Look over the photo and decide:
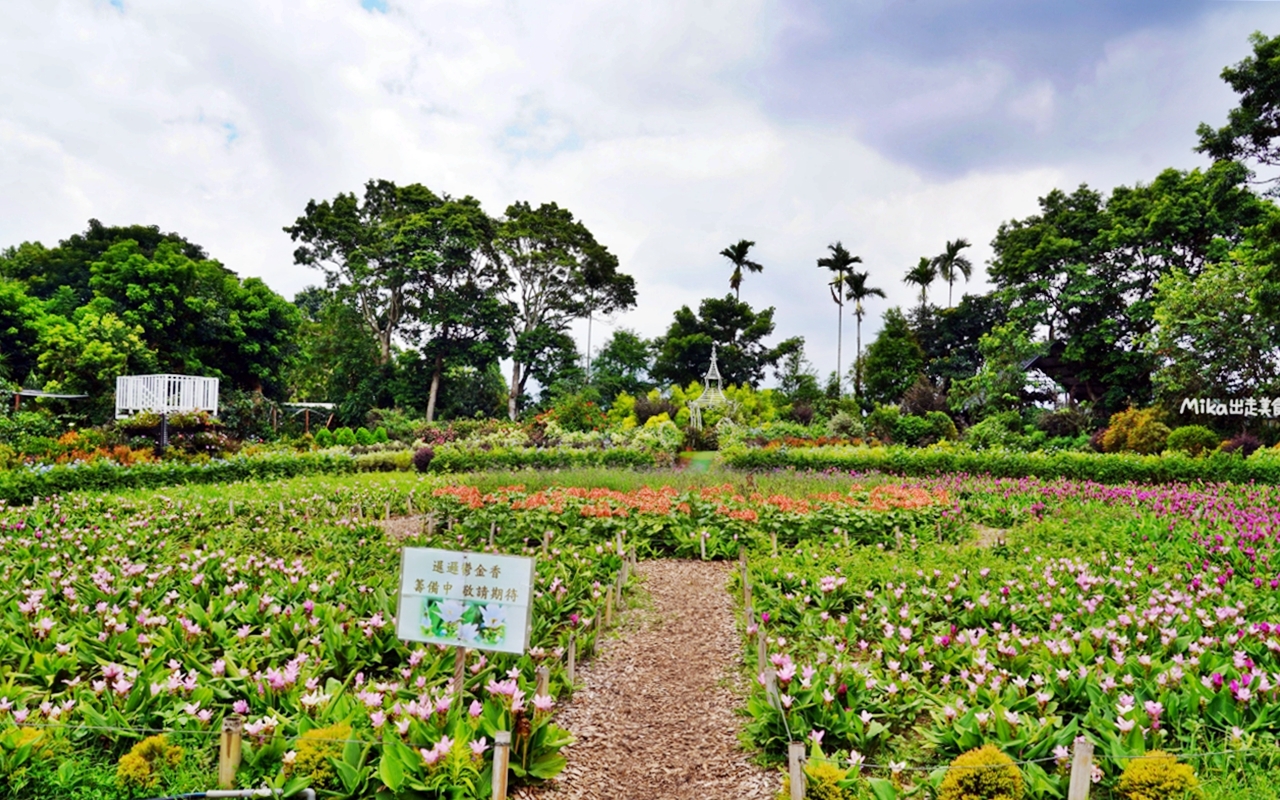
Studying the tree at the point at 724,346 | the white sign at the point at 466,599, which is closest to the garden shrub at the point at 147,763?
the white sign at the point at 466,599

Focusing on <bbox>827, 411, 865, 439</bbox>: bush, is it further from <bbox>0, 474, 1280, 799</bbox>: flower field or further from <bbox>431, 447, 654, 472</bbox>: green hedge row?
<bbox>0, 474, 1280, 799</bbox>: flower field

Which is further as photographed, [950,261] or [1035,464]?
[950,261]

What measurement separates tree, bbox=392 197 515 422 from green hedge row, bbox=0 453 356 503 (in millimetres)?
13568

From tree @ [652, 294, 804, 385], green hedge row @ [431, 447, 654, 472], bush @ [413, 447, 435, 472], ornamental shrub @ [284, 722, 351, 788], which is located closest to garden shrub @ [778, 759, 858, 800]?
ornamental shrub @ [284, 722, 351, 788]

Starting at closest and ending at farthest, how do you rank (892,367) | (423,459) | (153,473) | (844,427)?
(153,473)
(423,459)
(844,427)
(892,367)

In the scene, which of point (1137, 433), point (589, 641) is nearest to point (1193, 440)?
point (1137, 433)

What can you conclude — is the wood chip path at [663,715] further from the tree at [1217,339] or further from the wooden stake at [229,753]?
the tree at [1217,339]

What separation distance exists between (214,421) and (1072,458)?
1884 centimetres

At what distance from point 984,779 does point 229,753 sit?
2.77 meters

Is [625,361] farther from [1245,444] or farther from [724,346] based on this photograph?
[1245,444]

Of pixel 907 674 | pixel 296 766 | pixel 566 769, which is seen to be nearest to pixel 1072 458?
pixel 907 674

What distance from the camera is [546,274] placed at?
99.2ft

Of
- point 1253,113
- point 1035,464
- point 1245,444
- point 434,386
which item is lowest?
point 1035,464

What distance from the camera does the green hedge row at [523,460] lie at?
16.1m
